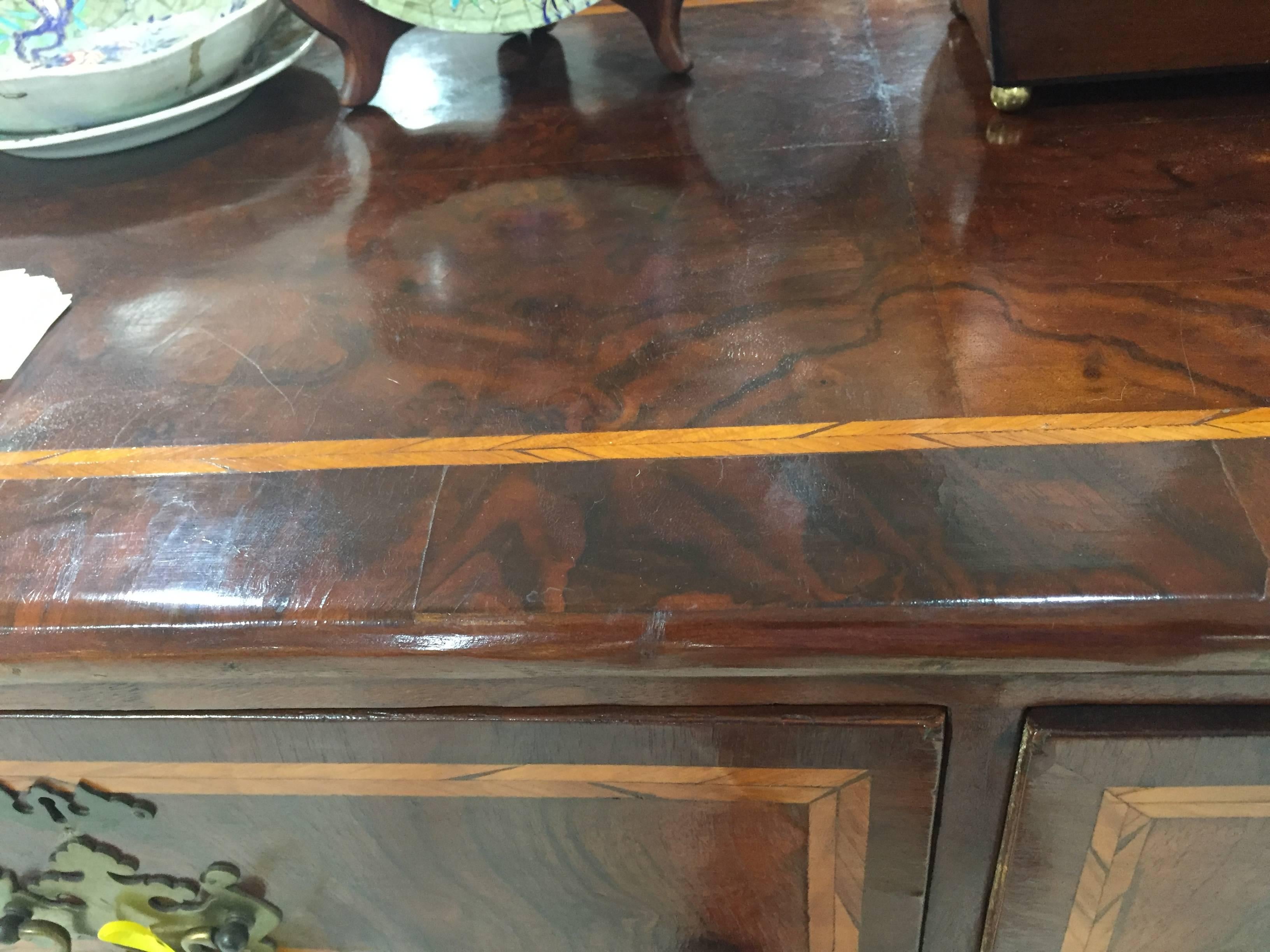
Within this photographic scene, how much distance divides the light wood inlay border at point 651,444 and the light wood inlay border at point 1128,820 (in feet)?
0.51

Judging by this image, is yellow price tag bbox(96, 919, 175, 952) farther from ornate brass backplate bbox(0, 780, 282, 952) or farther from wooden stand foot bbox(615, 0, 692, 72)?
wooden stand foot bbox(615, 0, 692, 72)

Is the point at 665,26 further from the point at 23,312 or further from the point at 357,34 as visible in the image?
the point at 23,312

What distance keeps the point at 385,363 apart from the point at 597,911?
31cm

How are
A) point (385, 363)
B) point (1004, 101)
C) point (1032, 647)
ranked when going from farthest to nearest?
point (1004, 101) → point (385, 363) → point (1032, 647)

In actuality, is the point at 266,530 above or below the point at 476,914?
above

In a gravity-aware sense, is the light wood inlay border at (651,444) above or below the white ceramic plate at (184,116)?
below

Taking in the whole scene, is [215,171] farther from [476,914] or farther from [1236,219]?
[1236,219]

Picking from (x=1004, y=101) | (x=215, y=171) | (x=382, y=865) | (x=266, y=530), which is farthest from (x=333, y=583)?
(x=1004, y=101)

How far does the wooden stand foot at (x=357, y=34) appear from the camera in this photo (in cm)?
64

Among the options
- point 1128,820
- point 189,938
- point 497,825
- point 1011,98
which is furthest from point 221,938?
point 1011,98

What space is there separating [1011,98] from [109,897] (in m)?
0.70

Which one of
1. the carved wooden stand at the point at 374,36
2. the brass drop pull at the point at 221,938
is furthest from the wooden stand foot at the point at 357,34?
the brass drop pull at the point at 221,938

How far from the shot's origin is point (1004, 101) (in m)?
0.61

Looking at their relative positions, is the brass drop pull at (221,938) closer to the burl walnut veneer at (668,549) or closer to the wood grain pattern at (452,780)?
the burl walnut veneer at (668,549)
